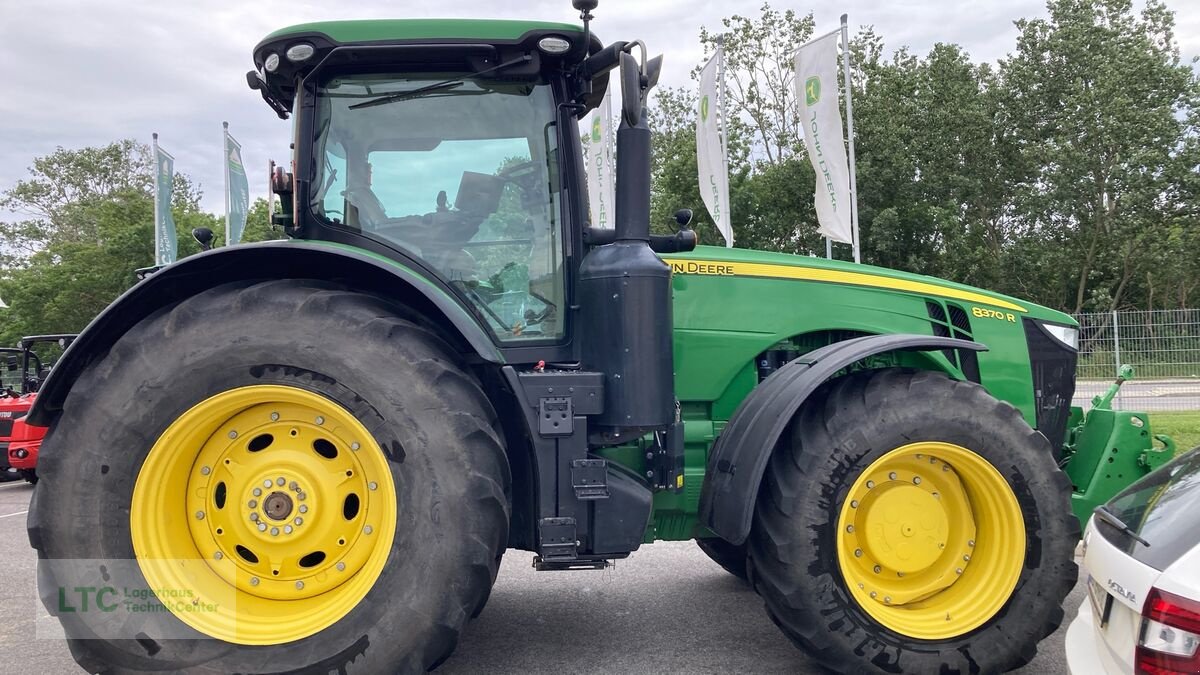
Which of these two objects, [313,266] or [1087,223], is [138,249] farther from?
[1087,223]

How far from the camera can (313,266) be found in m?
2.90

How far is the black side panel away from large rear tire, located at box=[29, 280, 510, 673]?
883 millimetres

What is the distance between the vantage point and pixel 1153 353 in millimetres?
10789

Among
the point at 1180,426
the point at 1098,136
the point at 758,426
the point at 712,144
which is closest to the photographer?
the point at 758,426

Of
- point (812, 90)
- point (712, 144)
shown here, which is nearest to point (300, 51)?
point (812, 90)

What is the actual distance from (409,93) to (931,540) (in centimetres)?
271

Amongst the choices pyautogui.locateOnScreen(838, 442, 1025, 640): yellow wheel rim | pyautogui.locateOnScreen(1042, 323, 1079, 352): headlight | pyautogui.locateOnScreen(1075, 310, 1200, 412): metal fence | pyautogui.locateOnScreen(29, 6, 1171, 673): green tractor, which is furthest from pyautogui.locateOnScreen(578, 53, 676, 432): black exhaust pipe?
pyautogui.locateOnScreen(1075, 310, 1200, 412): metal fence

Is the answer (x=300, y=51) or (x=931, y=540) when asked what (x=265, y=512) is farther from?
(x=931, y=540)

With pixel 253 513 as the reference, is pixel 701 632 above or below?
below

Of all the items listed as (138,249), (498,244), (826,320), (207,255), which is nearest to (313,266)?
(207,255)

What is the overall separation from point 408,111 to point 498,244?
24.9 inches

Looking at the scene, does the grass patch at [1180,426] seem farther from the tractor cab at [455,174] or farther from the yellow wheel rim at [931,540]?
the tractor cab at [455,174]

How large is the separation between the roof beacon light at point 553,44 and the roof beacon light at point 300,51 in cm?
87

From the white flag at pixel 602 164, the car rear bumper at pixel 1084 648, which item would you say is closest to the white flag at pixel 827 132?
the white flag at pixel 602 164
